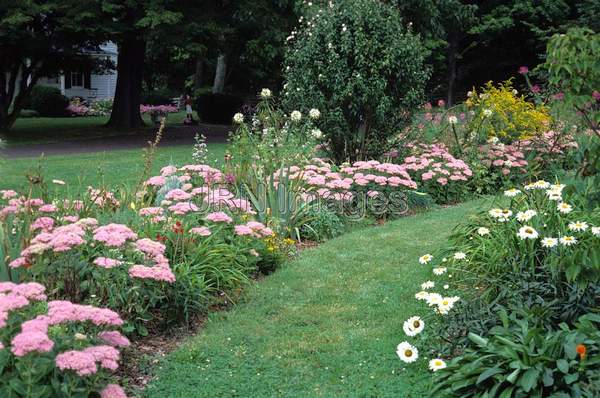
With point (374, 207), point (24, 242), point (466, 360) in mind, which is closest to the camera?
point (466, 360)

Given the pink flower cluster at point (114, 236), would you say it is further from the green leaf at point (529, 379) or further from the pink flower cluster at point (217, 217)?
the green leaf at point (529, 379)

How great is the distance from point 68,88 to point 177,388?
3787 centimetres

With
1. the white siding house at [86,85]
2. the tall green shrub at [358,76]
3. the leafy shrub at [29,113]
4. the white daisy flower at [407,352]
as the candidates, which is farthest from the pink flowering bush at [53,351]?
the white siding house at [86,85]

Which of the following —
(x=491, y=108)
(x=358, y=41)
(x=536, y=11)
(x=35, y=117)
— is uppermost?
(x=536, y=11)

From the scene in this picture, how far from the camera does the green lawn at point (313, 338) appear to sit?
12.2ft

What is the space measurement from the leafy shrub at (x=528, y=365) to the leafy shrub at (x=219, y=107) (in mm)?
21938

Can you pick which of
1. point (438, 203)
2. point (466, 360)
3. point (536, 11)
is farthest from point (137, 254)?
point (536, 11)

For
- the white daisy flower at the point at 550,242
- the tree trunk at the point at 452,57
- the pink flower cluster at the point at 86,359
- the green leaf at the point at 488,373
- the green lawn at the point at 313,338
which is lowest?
the green lawn at the point at 313,338

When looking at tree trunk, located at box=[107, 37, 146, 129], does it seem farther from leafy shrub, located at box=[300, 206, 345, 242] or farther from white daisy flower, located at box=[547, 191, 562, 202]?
white daisy flower, located at box=[547, 191, 562, 202]

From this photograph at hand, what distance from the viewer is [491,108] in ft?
36.0

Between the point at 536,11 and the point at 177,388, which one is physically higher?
the point at 536,11

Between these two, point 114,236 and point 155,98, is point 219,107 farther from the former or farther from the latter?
point 114,236

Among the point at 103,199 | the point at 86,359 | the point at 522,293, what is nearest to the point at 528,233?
the point at 522,293

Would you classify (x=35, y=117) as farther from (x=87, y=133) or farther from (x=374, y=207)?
(x=374, y=207)
